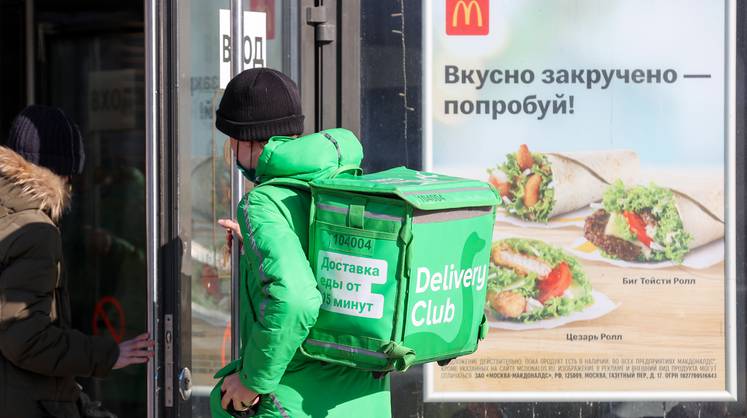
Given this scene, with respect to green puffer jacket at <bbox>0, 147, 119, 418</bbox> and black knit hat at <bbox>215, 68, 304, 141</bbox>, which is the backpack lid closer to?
black knit hat at <bbox>215, 68, 304, 141</bbox>

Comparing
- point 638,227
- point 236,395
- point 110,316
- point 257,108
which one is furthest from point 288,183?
point 110,316

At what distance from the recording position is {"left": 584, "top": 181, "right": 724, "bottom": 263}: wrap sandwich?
12.5 feet

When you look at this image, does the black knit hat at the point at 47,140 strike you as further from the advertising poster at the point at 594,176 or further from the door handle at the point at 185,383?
the advertising poster at the point at 594,176

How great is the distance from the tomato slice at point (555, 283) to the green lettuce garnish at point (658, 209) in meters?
0.26

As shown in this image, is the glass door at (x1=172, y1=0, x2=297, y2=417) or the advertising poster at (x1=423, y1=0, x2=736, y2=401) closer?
the glass door at (x1=172, y1=0, x2=297, y2=417)

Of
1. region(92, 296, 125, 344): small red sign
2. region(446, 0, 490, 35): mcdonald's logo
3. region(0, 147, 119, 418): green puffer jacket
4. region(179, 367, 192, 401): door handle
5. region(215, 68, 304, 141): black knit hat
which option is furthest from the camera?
region(92, 296, 125, 344): small red sign

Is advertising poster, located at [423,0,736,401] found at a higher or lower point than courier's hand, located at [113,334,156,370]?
higher

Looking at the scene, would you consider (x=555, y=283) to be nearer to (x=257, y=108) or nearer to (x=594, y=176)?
(x=594, y=176)

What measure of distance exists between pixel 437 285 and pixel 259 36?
1373 millimetres

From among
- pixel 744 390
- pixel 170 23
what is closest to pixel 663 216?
pixel 744 390

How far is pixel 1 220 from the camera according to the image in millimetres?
3107

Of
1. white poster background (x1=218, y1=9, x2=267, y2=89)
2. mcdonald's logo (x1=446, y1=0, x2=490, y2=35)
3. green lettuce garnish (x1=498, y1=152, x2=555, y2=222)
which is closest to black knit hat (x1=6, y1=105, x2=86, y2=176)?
white poster background (x1=218, y1=9, x2=267, y2=89)

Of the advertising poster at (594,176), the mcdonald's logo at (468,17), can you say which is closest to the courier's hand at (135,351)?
the advertising poster at (594,176)

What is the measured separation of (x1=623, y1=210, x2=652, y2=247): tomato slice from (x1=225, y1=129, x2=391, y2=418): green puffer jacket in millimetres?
1382
